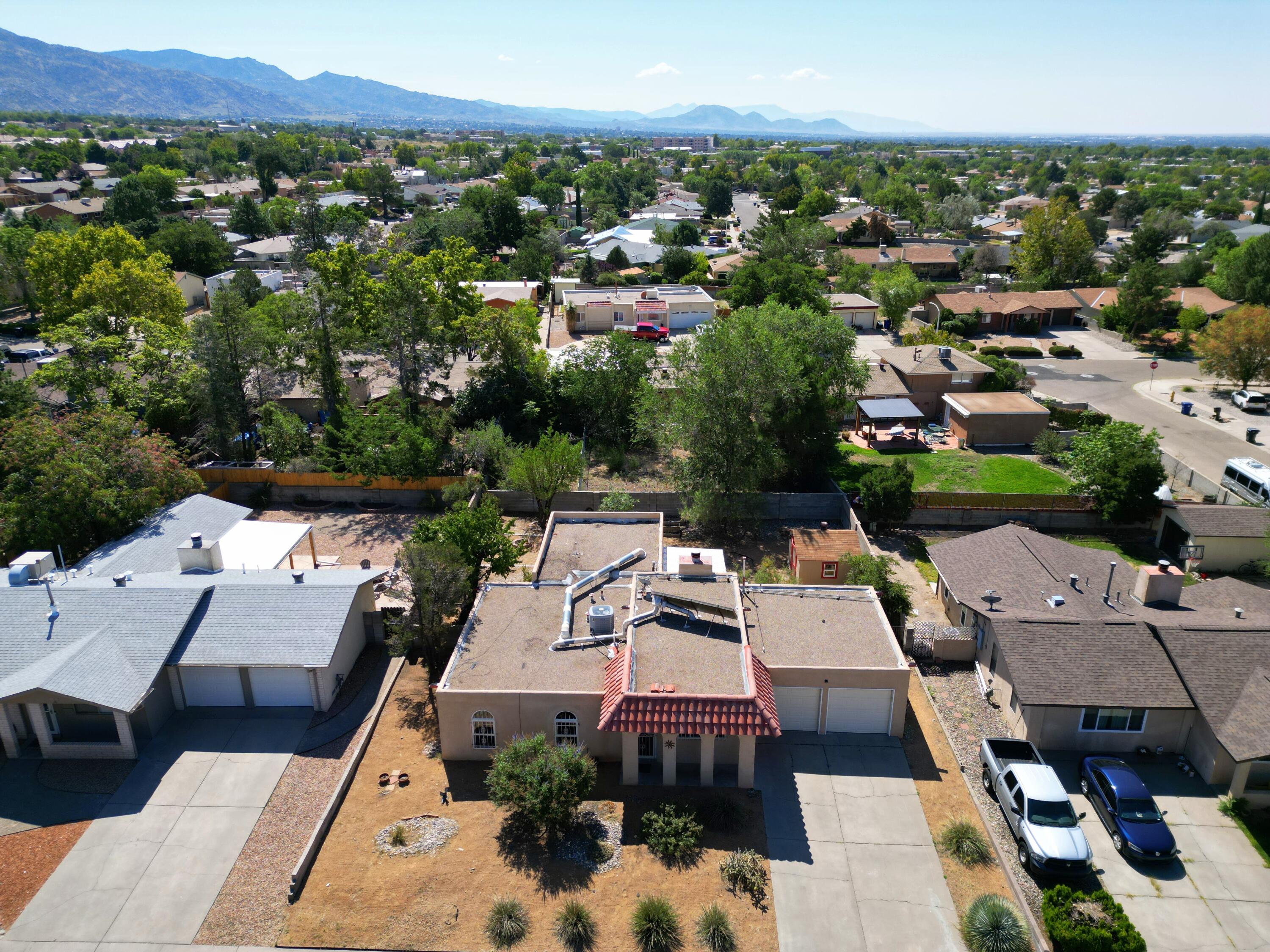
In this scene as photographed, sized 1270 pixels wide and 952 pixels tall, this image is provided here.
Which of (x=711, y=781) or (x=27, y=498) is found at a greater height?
(x=27, y=498)

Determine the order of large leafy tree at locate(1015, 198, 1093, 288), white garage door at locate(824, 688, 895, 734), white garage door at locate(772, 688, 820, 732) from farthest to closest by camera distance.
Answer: large leafy tree at locate(1015, 198, 1093, 288), white garage door at locate(772, 688, 820, 732), white garage door at locate(824, 688, 895, 734)

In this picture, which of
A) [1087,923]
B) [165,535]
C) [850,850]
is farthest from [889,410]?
[165,535]

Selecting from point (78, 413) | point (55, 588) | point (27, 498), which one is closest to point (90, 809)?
point (55, 588)

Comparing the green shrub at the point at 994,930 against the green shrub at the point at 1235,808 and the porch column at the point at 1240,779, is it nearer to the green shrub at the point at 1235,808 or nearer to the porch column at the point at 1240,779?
the green shrub at the point at 1235,808

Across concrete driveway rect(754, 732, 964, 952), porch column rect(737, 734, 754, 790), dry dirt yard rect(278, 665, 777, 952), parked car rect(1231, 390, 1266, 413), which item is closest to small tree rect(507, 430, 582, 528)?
dry dirt yard rect(278, 665, 777, 952)

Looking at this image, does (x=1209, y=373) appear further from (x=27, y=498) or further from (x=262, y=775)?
(x=27, y=498)

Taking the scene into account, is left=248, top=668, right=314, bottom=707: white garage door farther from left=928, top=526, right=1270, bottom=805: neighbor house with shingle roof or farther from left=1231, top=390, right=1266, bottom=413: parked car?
left=1231, top=390, right=1266, bottom=413: parked car

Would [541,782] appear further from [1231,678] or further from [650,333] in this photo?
[650,333]
